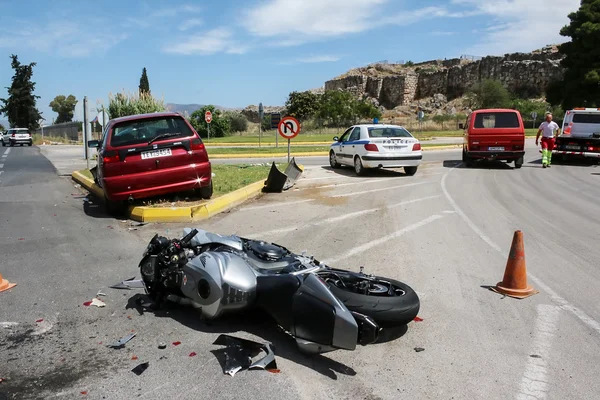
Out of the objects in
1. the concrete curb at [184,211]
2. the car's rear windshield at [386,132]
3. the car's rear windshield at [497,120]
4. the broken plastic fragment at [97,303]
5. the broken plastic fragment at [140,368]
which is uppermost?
the car's rear windshield at [497,120]

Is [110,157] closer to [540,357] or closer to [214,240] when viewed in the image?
[214,240]

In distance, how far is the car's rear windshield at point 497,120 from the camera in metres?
17.0

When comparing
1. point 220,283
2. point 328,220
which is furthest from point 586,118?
point 220,283

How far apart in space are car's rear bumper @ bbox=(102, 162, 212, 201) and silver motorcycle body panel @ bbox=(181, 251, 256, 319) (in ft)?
16.1

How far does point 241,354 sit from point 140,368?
68 centimetres

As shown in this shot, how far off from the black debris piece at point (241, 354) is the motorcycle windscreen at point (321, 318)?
0.25m

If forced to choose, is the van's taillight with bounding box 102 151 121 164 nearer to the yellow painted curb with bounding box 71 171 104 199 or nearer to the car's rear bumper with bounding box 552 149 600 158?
the yellow painted curb with bounding box 71 171 104 199

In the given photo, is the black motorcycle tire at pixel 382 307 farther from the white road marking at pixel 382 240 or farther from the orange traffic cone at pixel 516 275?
the white road marking at pixel 382 240

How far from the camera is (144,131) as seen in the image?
909cm

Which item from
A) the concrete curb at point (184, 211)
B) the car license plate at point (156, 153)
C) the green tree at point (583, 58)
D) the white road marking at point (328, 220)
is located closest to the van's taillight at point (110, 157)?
the car license plate at point (156, 153)

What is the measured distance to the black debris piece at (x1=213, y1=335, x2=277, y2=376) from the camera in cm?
353

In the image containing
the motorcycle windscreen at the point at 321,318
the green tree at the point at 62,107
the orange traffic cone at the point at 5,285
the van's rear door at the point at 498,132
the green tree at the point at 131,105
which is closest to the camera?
the motorcycle windscreen at the point at 321,318

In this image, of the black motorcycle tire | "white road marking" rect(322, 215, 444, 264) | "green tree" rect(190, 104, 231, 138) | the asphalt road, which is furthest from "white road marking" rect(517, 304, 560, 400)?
"green tree" rect(190, 104, 231, 138)

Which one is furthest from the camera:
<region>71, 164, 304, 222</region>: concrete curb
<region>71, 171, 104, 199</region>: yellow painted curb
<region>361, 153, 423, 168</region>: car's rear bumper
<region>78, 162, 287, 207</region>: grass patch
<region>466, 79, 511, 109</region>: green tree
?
<region>466, 79, 511, 109</region>: green tree
